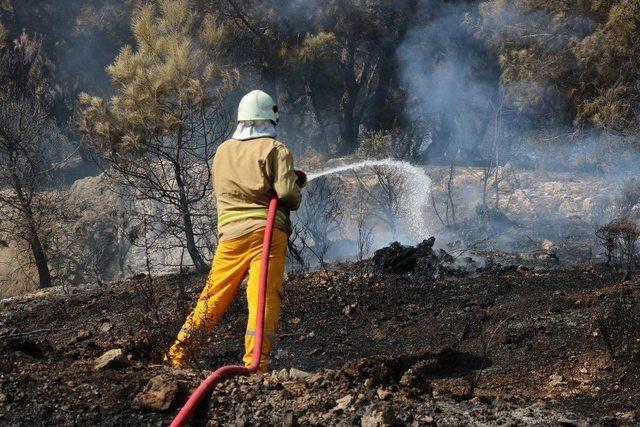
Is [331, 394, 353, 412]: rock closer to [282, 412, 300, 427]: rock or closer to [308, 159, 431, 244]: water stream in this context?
[282, 412, 300, 427]: rock

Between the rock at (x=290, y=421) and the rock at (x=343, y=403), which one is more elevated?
the rock at (x=343, y=403)

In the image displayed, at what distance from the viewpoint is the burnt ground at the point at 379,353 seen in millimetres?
3699

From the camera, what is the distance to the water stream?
16.8 m

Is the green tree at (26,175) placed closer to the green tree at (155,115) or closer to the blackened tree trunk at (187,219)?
the green tree at (155,115)

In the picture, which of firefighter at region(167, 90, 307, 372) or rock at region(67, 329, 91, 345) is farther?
rock at region(67, 329, 91, 345)

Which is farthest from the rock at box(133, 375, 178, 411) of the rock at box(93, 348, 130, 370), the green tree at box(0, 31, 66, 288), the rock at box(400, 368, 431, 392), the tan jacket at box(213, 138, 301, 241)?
the green tree at box(0, 31, 66, 288)

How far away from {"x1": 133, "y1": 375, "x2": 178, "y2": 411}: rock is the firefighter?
1088 mm

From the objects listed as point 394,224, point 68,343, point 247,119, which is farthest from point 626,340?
point 394,224

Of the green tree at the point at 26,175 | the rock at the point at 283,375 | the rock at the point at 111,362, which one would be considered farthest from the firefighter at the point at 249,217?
the green tree at the point at 26,175

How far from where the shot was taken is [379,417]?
3.40 m

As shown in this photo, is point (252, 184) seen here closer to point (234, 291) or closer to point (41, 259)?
point (234, 291)

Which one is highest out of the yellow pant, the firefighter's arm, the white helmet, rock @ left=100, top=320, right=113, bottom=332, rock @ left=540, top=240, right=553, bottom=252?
the white helmet

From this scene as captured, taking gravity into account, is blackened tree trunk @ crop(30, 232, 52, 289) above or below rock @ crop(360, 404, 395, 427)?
above

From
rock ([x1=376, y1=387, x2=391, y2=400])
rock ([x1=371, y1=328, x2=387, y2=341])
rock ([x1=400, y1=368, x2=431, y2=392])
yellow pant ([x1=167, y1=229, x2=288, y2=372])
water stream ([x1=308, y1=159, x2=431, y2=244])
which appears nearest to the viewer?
rock ([x1=376, y1=387, x2=391, y2=400])
